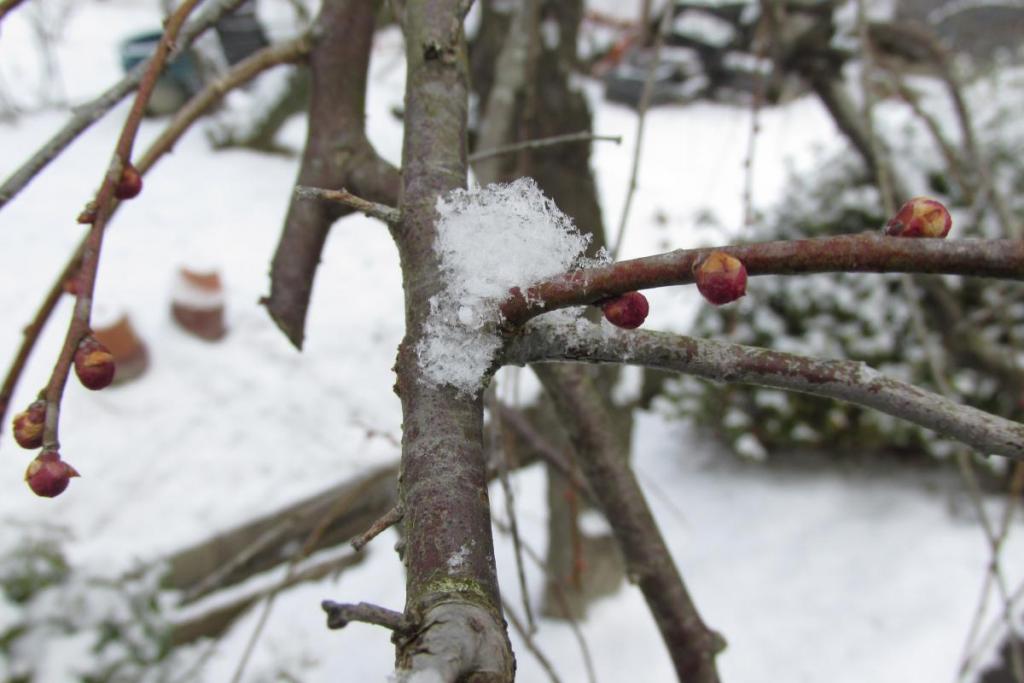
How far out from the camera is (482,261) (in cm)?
53

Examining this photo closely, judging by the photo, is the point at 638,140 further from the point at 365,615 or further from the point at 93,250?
the point at 365,615

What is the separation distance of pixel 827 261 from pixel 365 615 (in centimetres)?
30

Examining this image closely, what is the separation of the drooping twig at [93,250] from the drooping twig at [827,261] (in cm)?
36

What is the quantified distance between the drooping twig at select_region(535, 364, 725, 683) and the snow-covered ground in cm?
84

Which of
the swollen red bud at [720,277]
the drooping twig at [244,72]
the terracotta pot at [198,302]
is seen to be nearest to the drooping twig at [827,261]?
the swollen red bud at [720,277]

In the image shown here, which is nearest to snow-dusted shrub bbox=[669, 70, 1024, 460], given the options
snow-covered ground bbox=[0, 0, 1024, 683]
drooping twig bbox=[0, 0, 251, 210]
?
snow-covered ground bbox=[0, 0, 1024, 683]

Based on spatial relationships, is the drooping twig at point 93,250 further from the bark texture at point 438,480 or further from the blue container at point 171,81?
the blue container at point 171,81

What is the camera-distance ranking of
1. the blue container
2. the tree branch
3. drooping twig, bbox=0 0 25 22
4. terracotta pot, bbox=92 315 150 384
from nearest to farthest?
1. drooping twig, bbox=0 0 25 22
2. the tree branch
3. terracotta pot, bbox=92 315 150 384
4. the blue container

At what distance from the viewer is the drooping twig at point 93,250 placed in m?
0.52

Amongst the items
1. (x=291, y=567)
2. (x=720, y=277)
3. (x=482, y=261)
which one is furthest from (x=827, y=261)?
(x=291, y=567)

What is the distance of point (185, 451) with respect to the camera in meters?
3.30

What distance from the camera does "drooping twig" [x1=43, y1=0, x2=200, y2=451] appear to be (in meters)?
0.52

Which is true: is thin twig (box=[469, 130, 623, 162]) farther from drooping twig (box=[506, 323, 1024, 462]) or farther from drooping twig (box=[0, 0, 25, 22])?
drooping twig (box=[0, 0, 25, 22])

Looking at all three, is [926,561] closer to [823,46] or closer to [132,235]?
[823,46]
